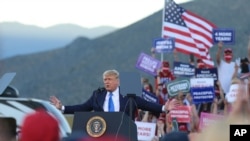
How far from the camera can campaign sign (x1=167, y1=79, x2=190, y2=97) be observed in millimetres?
14772

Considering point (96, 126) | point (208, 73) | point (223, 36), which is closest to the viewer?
point (96, 126)

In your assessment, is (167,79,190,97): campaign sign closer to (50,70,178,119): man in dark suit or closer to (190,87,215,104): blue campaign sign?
(190,87,215,104): blue campaign sign

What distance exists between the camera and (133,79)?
9.73 metres

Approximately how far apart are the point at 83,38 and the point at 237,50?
12.7 m

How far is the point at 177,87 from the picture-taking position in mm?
14867

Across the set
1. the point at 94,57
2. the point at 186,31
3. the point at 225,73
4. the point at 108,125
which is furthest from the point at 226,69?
the point at 94,57

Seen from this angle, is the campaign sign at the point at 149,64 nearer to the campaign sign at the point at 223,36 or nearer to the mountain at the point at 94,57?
the campaign sign at the point at 223,36

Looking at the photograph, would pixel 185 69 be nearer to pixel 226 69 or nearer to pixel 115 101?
pixel 226 69

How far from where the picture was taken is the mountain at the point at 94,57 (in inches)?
1532

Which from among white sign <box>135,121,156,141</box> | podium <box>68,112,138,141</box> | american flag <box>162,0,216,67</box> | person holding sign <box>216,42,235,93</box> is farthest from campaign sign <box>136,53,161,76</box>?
podium <box>68,112,138,141</box>

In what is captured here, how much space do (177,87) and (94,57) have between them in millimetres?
29172

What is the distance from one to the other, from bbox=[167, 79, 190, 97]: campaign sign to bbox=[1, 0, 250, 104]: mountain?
69.0ft

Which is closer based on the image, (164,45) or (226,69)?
(226,69)

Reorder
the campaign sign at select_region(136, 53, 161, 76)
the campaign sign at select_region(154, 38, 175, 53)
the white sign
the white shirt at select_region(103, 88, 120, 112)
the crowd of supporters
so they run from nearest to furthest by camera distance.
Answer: the white shirt at select_region(103, 88, 120, 112) < the crowd of supporters < the white sign < the campaign sign at select_region(136, 53, 161, 76) < the campaign sign at select_region(154, 38, 175, 53)
